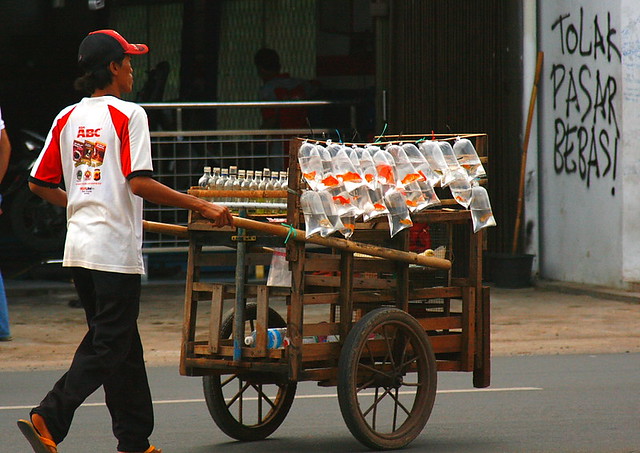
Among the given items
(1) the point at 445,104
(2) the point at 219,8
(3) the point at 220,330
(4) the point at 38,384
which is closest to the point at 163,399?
(4) the point at 38,384

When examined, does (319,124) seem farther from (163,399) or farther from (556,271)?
(163,399)

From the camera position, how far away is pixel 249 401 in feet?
21.5

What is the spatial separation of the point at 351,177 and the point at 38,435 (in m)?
1.84

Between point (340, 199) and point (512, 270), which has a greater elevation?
point (340, 199)

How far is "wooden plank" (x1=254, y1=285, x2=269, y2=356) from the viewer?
568 cm

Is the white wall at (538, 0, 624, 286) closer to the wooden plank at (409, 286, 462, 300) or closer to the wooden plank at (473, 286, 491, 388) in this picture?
the wooden plank at (473, 286, 491, 388)

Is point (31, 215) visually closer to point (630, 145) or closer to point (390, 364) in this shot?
point (630, 145)

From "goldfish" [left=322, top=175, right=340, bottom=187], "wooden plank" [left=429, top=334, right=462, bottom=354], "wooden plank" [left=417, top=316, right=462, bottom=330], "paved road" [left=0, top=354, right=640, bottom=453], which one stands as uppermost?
"goldfish" [left=322, top=175, right=340, bottom=187]

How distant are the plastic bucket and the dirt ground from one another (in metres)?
0.11

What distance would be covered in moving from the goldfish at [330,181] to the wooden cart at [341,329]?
12 cm

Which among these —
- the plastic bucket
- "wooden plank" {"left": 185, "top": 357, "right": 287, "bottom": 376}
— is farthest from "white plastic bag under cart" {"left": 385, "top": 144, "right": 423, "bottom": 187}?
the plastic bucket

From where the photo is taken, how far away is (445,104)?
13516 millimetres

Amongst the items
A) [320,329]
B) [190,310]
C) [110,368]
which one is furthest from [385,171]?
[110,368]

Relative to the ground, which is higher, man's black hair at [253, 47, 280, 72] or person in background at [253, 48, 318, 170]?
man's black hair at [253, 47, 280, 72]
